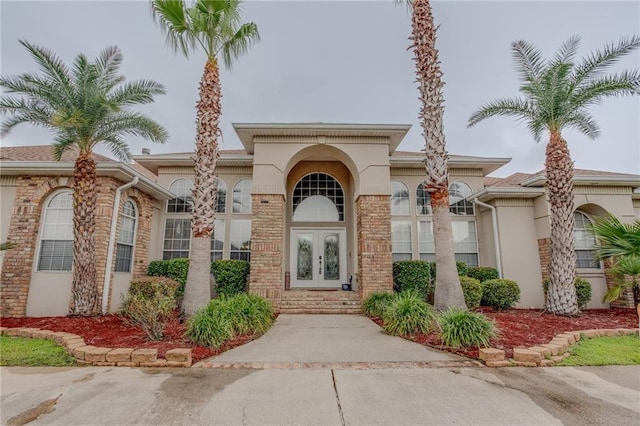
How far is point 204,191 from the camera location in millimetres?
7535

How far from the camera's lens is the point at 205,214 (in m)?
7.44

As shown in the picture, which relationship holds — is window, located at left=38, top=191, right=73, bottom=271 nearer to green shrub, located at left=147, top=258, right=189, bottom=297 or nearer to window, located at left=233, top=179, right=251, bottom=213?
green shrub, located at left=147, top=258, right=189, bottom=297

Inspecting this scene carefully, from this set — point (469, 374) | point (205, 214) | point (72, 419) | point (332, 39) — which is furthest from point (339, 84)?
point (72, 419)

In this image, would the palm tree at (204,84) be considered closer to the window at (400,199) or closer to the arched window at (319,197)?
the arched window at (319,197)

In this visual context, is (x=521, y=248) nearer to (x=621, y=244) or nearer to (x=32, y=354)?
(x=621, y=244)

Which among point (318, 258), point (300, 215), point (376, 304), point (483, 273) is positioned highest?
point (300, 215)

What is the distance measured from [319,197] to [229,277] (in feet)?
17.1

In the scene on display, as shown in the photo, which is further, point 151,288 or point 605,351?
point 151,288

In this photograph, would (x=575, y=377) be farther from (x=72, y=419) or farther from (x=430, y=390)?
(x=72, y=419)

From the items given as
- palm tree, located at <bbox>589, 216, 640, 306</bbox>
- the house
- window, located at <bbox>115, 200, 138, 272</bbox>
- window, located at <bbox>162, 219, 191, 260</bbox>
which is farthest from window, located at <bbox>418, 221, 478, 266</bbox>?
window, located at <bbox>115, 200, 138, 272</bbox>

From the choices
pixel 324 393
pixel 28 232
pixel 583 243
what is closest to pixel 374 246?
pixel 324 393

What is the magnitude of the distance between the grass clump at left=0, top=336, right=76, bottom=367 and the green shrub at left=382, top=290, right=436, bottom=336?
606 centimetres

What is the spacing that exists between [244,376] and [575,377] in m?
4.96

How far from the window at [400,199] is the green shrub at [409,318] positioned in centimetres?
615
